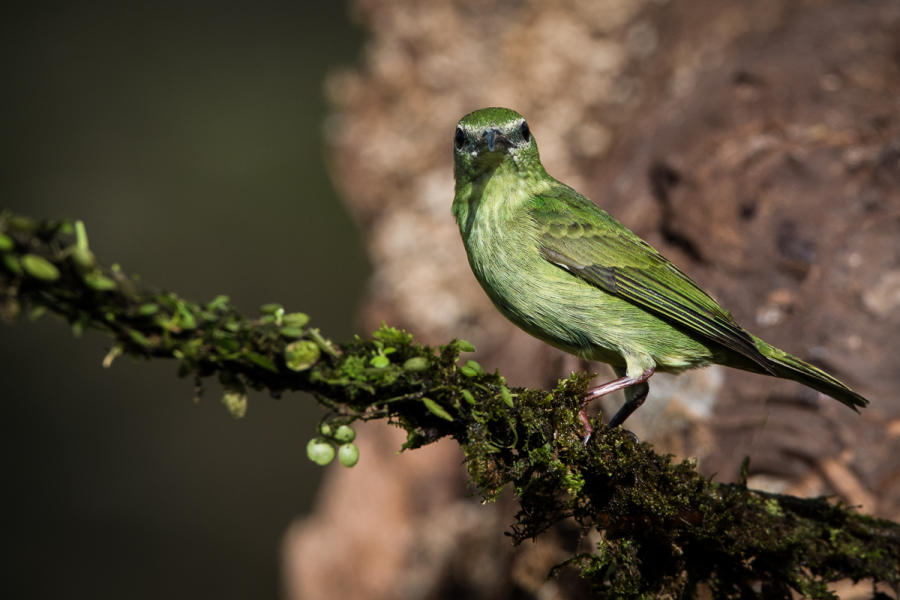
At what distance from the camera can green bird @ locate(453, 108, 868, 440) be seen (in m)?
3.19

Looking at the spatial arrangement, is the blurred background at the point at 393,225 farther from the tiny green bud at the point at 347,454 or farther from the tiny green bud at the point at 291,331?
the tiny green bud at the point at 291,331

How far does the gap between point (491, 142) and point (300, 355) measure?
1782mm

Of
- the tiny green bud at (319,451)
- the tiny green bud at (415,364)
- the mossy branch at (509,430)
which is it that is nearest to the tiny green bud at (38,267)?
the mossy branch at (509,430)

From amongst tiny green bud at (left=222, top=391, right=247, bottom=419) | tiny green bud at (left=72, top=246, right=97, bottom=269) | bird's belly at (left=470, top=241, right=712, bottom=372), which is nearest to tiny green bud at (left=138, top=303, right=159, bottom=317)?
tiny green bud at (left=72, top=246, right=97, bottom=269)

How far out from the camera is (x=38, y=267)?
166 centimetres

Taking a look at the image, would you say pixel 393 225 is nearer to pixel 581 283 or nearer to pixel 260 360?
pixel 581 283

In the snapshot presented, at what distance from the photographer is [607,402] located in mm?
4508

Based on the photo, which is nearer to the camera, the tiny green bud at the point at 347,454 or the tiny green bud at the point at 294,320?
the tiny green bud at the point at 294,320

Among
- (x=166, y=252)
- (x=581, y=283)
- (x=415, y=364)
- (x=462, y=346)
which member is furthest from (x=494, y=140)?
(x=166, y=252)

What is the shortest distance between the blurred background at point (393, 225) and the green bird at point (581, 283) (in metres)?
0.24

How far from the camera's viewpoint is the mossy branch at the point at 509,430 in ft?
5.79

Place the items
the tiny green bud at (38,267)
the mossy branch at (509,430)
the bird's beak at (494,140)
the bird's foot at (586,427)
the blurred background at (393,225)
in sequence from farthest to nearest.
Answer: the blurred background at (393,225), the bird's beak at (494,140), the bird's foot at (586,427), the mossy branch at (509,430), the tiny green bud at (38,267)

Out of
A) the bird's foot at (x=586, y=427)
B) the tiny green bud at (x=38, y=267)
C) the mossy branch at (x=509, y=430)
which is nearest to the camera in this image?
the tiny green bud at (x=38, y=267)

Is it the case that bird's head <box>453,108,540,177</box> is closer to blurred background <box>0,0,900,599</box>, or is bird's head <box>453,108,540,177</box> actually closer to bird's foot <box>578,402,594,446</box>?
blurred background <box>0,0,900,599</box>
